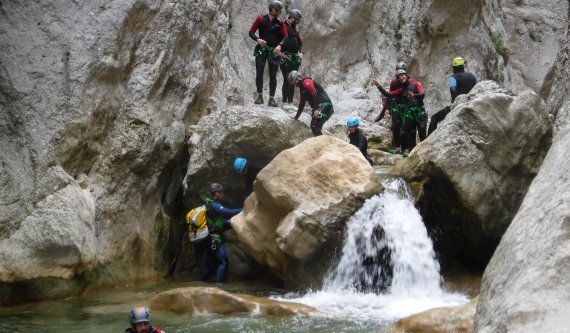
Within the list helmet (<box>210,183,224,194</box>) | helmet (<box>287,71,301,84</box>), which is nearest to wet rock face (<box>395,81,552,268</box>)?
helmet (<box>287,71,301,84</box>)

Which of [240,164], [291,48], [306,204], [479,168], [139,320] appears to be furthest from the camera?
[291,48]

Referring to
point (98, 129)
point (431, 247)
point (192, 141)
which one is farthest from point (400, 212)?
point (98, 129)

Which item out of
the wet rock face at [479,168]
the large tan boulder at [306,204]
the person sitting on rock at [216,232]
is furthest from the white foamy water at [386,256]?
the person sitting on rock at [216,232]

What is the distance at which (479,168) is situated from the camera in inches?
440

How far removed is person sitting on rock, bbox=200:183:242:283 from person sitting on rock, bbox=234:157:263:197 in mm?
553

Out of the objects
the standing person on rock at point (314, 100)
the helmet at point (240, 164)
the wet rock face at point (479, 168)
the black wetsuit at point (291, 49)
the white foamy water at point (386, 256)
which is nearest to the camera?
the white foamy water at point (386, 256)

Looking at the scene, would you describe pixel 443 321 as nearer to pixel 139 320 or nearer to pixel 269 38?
pixel 139 320

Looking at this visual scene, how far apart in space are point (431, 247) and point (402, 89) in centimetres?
477

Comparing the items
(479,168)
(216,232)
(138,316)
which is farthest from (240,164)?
(138,316)

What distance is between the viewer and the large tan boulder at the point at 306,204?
35.6 ft

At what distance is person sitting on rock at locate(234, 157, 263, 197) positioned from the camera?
42.6ft

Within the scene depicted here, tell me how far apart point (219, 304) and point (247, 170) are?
4.66m

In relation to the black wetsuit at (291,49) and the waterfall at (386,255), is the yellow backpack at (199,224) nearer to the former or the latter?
the waterfall at (386,255)

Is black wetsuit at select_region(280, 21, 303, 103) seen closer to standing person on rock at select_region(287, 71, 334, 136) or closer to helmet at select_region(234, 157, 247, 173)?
standing person on rock at select_region(287, 71, 334, 136)
